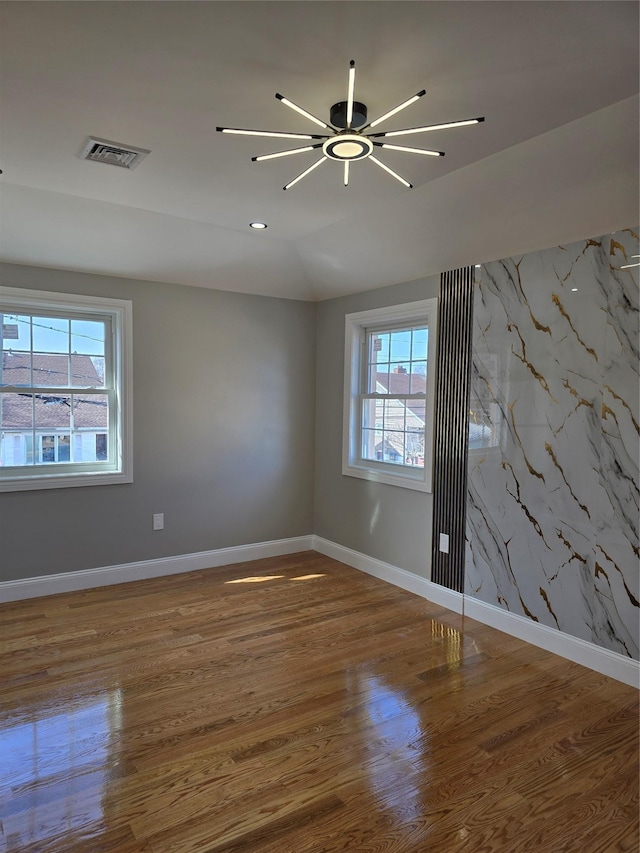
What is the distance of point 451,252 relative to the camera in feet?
11.4

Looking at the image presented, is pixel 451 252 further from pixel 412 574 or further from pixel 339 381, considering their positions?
pixel 412 574

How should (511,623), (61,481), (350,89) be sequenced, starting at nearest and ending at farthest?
(350,89) < (511,623) < (61,481)

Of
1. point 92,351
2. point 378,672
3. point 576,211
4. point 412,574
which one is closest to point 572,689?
point 378,672

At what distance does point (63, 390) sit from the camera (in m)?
3.96

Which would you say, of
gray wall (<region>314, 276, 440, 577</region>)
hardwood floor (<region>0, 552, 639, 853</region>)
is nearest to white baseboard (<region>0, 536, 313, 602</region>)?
hardwood floor (<region>0, 552, 639, 853</region>)

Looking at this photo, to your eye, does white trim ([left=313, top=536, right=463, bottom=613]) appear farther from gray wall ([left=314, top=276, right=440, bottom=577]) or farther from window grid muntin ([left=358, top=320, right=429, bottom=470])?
window grid muntin ([left=358, top=320, right=429, bottom=470])

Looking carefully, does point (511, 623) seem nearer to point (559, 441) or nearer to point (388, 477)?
point (559, 441)

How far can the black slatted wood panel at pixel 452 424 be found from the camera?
11.9 feet

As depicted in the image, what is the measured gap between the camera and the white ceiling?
1688mm

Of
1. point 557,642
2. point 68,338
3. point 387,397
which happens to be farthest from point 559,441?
point 68,338

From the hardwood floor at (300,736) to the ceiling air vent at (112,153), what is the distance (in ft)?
8.45

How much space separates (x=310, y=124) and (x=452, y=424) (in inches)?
83.4

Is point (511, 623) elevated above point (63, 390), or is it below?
below

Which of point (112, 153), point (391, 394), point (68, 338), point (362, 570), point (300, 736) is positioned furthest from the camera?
point (362, 570)
